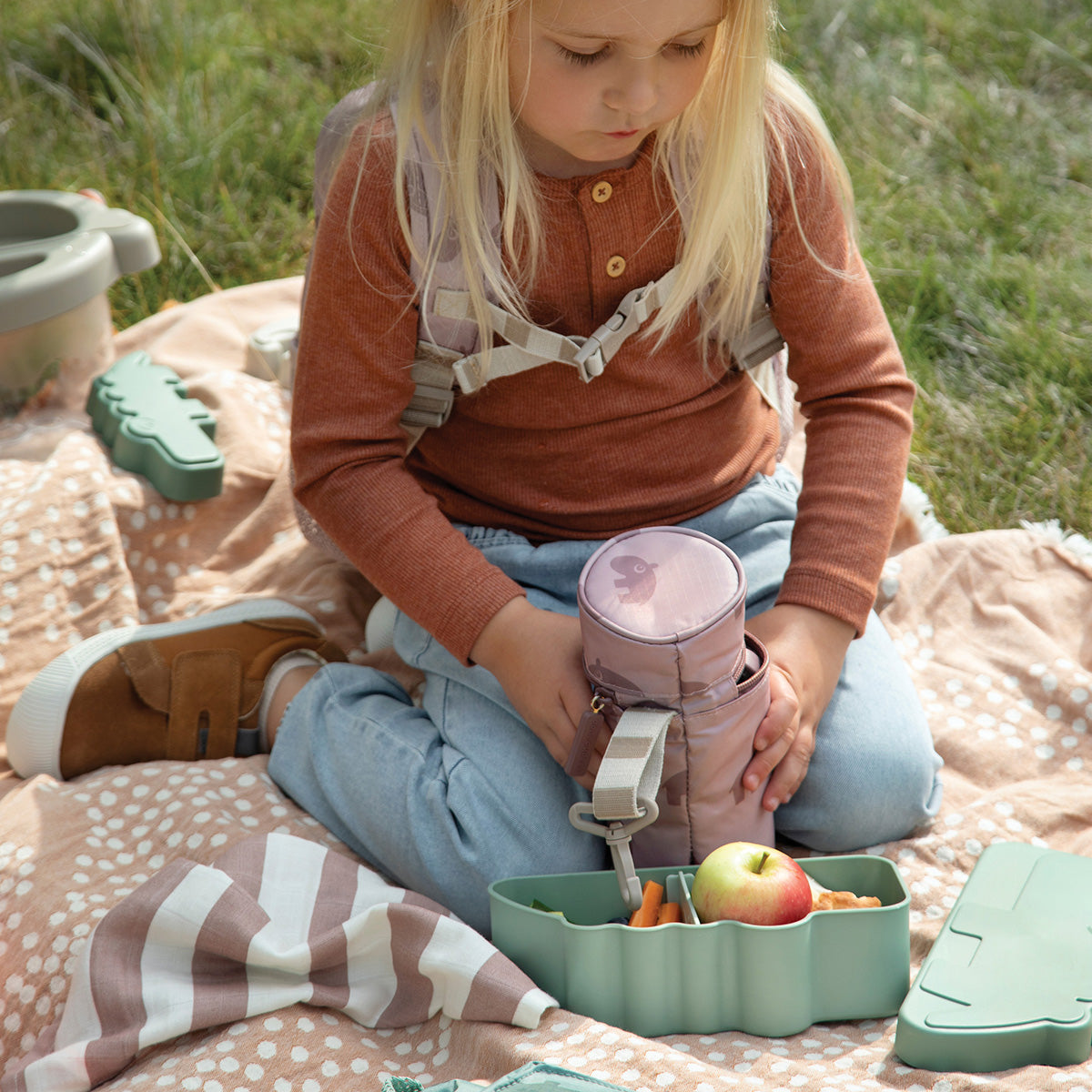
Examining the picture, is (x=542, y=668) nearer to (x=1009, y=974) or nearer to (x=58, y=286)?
(x=1009, y=974)

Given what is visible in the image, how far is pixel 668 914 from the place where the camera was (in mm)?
1117

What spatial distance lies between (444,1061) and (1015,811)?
0.67 m

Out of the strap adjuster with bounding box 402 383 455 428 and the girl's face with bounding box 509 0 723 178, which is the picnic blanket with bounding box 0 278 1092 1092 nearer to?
the strap adjuster with bounding box 402 383 455 428

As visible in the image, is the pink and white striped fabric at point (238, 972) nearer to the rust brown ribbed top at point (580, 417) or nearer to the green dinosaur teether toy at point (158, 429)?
the rust brown ribbed top at point (580, 417)

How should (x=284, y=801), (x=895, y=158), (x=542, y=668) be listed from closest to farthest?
(x=542, y=668) → (x=284, y=801) → (x=895, y=158)

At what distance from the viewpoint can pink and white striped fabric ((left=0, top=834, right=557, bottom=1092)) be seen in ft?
3.42

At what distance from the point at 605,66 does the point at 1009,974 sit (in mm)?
859

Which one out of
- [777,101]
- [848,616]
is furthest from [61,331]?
[848,616]

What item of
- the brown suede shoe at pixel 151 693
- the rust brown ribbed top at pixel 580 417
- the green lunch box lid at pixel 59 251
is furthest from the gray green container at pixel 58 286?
the rust brown ribbed top at pixel 580 417

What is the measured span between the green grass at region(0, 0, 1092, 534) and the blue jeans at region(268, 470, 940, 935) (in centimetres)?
55

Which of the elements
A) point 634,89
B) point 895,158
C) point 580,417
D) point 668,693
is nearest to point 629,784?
point 668,693

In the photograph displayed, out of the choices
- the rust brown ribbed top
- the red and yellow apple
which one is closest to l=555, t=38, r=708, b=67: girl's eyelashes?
the rust brown ribbed top

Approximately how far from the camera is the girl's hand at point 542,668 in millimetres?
1208

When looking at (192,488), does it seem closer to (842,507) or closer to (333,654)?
(333,654)
